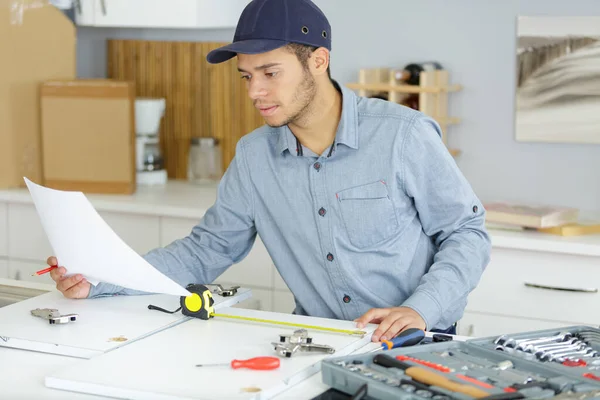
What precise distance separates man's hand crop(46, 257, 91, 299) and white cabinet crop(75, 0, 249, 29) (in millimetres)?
1745

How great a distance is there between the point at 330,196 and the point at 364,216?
9 cm

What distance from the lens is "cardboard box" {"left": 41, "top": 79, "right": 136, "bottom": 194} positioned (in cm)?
353

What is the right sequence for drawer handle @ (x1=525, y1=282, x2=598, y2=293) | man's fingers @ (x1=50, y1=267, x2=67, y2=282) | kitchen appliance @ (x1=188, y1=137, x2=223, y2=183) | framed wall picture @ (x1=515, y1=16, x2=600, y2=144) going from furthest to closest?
kitchen appliance @ (x1=188, y1=137, x2=223, y2=183) → framed wall picture @ (x1=515, y1=16, x2=600, y2=144) → drawer handle @ (x1=525, y1=282, x2=598, y2=293) → man's fingers @ (x1=50, y1=267, x2=67, y2=282)

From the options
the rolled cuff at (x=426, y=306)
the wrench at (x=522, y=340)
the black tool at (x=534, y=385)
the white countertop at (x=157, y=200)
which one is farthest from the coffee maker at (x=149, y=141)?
the black tool at (x=534, y=385)

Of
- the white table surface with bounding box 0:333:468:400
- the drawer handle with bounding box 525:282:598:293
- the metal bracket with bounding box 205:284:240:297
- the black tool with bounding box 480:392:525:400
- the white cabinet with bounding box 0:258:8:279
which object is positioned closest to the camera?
the black tool with bounding box 480:392:525:400

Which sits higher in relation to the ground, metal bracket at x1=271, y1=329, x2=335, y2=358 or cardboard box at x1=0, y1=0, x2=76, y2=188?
cardboard box at x1=0, y1=0, x2=76, y2=188

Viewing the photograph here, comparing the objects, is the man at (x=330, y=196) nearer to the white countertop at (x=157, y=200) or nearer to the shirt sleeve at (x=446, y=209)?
the shirt sleeve at (x=446, y=209)

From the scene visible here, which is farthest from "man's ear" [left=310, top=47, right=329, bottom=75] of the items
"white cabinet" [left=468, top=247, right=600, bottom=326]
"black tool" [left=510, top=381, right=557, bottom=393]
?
"white cabinet" [left=468, top=247, right=600, bottom=326]

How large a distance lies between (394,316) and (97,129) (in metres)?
2.00

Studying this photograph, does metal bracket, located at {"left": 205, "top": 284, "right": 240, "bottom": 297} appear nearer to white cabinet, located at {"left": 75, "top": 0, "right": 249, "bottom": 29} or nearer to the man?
the man

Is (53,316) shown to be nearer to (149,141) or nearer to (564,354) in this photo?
(564,354)

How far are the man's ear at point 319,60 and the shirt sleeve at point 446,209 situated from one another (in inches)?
9.4

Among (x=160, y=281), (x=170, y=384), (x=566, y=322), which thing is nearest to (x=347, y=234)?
(x=160, y=281)

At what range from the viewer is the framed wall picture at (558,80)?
3.26 meters
